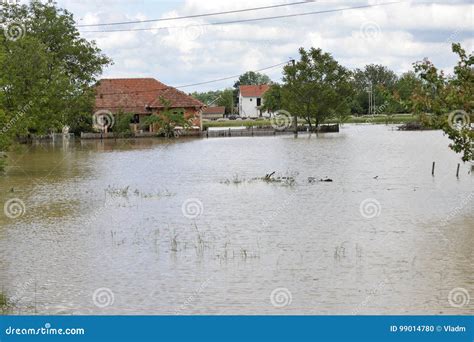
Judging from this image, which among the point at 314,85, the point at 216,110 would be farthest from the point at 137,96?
the point at 216,110

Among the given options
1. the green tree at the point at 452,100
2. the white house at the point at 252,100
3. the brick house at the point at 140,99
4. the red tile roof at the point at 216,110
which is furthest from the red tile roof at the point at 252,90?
the green tree at the point at 452,100

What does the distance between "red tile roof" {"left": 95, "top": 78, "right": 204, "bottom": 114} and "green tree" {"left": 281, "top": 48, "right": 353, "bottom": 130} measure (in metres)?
10.3

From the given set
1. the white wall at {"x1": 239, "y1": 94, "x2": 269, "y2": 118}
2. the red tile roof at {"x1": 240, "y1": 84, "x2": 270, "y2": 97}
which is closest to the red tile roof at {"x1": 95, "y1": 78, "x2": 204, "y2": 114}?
the red tile roof at {"x1": 240, "y1": 84, "x2": 270, "y2": 97}

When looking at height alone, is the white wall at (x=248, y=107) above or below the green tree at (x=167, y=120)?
above

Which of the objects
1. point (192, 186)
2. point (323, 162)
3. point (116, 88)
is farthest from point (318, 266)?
point (116, 88)

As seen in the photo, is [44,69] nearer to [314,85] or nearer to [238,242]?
[238,242]

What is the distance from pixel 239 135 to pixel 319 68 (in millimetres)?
11784

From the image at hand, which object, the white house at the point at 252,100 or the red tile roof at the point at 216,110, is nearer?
the white house at the point at 252,100

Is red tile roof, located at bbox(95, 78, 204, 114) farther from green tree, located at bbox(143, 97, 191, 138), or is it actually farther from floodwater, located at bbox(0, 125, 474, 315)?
floodwater, located at bbox(0, 125, 474, 315)

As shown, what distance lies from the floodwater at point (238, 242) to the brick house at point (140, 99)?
4621 centimetres

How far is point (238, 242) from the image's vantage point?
1952 cm

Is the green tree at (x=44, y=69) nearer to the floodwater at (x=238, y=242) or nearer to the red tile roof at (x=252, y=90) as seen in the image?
the floodwater at (x=238, y=242)

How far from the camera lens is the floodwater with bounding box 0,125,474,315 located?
14008 mm

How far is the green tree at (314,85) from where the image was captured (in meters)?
86.4
